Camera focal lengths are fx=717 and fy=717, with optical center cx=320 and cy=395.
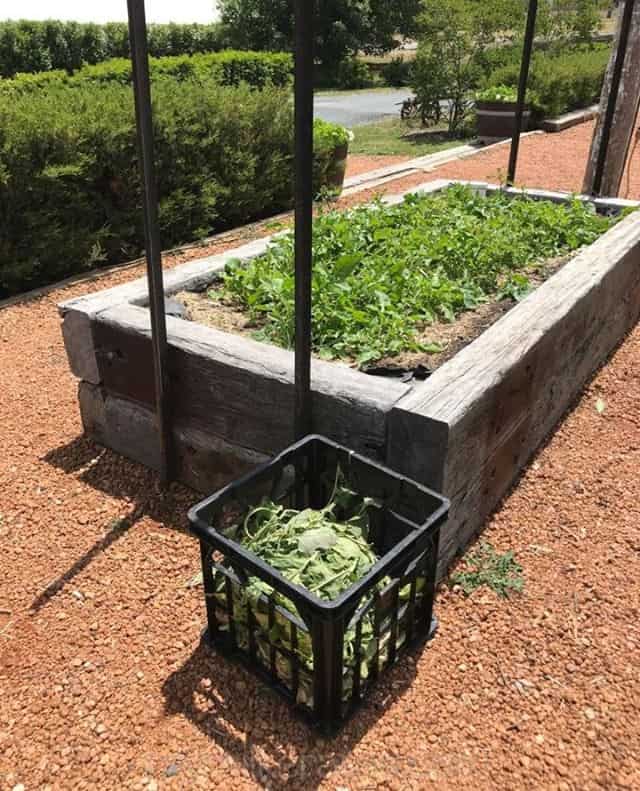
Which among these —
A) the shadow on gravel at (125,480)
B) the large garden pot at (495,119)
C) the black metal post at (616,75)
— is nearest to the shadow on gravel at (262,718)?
the shadow on gravel at (125,480)

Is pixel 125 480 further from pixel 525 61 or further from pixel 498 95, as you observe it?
pixel 498 95

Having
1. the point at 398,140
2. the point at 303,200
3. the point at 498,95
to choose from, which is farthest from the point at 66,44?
the point at 303,200

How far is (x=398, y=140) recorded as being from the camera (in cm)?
1329

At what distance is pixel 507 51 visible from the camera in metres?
16.5

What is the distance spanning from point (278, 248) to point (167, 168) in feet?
7.67

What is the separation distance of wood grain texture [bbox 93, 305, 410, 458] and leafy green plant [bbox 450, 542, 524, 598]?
22.3 inches

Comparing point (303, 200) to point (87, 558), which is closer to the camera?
point (303, 200)

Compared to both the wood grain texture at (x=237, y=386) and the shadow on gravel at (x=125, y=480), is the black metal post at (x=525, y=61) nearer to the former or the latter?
the wood grain texture at (x=237, y=386)

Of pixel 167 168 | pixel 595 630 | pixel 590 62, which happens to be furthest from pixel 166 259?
pixel 590 62

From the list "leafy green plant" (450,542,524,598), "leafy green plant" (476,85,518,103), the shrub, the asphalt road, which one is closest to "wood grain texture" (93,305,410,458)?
"leafy green plant" (450,542,524,598)

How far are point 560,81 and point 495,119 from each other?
288 cm

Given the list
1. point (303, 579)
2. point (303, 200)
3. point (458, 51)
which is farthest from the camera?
point (458, 51)

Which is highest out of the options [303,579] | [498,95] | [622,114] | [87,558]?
[622,114]

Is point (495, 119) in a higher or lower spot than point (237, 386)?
higher
